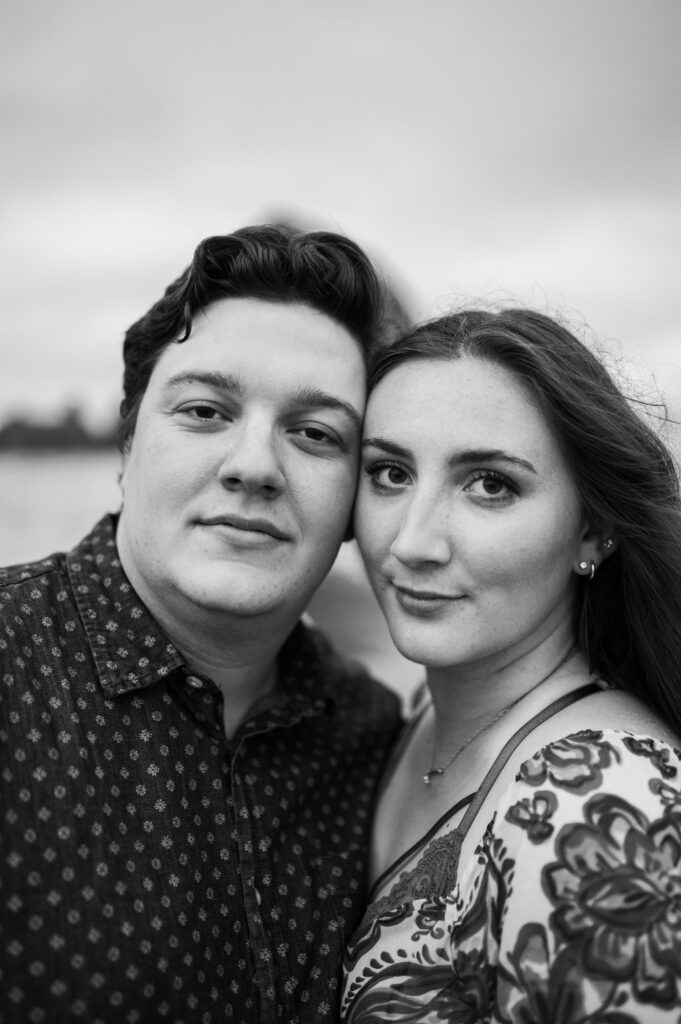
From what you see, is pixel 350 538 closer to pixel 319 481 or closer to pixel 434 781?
pixel 319 481

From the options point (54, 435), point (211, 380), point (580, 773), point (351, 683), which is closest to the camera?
point (580, 773)

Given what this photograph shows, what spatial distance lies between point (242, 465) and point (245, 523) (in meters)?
0.15

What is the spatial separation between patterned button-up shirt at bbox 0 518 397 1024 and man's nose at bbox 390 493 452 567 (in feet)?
1.99

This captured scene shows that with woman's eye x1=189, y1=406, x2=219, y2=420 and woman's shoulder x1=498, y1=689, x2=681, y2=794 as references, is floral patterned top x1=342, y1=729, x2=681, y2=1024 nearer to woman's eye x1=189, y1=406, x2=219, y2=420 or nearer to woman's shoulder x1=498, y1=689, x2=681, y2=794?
woman's shoulder x1=498, y1=689, x2=681, y2=794

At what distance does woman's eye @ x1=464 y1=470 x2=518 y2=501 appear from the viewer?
2088 millimetres

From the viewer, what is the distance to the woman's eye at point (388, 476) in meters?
2.26

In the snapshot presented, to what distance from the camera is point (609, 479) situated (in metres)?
2.15

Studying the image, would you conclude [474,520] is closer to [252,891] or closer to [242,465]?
[242,465]

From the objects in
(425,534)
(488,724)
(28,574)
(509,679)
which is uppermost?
(28,574)

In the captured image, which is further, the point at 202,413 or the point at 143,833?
the point at 202,413

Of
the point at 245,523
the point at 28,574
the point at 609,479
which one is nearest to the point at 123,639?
the point at 28,574

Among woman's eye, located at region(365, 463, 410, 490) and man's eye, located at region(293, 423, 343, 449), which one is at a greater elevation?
man's eye, located at region(293, 423, 343, 449)

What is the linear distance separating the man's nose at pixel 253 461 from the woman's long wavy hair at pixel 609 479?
1.35 ft

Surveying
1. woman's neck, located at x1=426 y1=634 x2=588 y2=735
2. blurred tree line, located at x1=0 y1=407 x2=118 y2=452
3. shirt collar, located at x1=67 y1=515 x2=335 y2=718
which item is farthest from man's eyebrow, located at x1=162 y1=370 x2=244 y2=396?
blurred tree line, located at x1=0 y1=407 x2=118 y2=452
